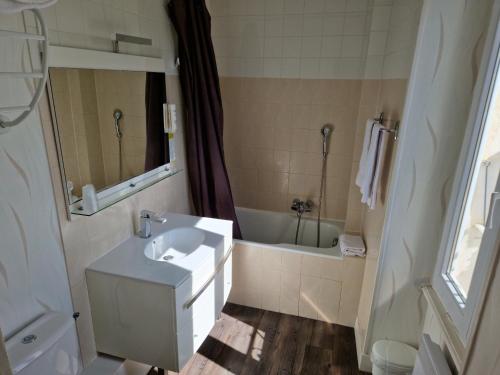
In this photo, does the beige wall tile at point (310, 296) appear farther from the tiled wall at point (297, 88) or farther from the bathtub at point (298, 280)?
the tiled wall at point (297, 88)

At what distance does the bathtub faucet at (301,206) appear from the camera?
3.12 m

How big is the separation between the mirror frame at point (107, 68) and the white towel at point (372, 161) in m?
1.25

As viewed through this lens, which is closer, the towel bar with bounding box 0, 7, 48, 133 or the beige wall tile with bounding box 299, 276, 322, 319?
the towel bar with bounding box 0, 7, 48, 133

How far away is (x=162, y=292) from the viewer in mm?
1600

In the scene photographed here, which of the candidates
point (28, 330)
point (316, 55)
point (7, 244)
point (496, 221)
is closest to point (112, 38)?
point (7, 244)

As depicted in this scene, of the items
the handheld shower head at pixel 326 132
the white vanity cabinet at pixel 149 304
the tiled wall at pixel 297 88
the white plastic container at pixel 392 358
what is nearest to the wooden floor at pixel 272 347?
the white plastic container at pixel 392 358

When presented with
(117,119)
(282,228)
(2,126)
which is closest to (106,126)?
(117,119)

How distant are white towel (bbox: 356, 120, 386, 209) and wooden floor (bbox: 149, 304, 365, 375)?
3.40 ft

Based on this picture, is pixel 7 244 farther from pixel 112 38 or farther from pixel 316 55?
pixel 316 55

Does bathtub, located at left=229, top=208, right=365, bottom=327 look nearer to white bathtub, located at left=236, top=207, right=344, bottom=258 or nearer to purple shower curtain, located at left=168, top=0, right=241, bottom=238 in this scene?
purple shower curtain, located at left=168, top=0, right=241, bottom=238

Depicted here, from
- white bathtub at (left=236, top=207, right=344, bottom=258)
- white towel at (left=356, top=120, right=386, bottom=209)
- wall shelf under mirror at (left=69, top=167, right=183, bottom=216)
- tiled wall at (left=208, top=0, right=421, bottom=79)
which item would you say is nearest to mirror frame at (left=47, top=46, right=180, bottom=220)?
wall shelf under mirror at (left=69, top=167, right=183, bottom=216)

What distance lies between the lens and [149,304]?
1.65 metres

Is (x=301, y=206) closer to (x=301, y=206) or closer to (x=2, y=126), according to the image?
(x=301, y=206)

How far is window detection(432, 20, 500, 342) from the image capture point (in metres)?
1.30
